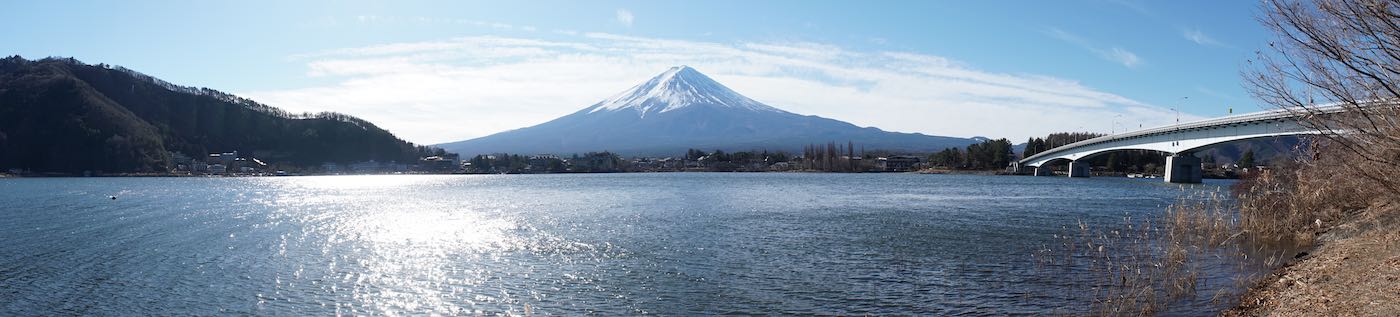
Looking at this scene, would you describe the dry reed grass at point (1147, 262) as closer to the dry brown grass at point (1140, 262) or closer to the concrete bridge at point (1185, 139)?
the dry brown grass at point (1140, 262)

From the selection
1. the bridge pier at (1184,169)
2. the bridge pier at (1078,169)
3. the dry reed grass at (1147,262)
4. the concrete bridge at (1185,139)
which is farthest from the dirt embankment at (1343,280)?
the bridge pier at (1078,169)

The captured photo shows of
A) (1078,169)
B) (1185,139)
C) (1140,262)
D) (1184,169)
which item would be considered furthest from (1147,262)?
(1078,169)

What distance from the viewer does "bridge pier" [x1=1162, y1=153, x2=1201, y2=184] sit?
56469 mm

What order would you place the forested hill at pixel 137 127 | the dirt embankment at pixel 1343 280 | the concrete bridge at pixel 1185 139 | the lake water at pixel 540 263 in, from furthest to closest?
the forested hill at pixel 137 127 < the concrete bridge at pixel 1185 139 < the lake water at pixel 540 263 < the dirt embankment at pixel 1343 280

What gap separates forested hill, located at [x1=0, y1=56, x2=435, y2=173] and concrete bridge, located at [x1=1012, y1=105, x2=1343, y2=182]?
10218 centimetres

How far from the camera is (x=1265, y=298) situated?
936cm

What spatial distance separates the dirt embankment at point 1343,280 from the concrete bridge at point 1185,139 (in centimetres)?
2053

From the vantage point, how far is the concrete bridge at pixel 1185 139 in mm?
39938

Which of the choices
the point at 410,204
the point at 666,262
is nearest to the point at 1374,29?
the point at 666,262

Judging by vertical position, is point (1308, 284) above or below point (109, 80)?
below

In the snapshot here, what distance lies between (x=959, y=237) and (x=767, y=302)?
371 inches

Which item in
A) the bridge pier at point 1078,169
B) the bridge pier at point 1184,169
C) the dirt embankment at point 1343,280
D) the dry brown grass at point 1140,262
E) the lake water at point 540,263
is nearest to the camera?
the dirt embankment at point 1343,280

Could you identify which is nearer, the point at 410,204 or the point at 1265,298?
the point at 1265,298

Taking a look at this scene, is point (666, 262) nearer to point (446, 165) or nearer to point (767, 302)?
point (767, 302)
